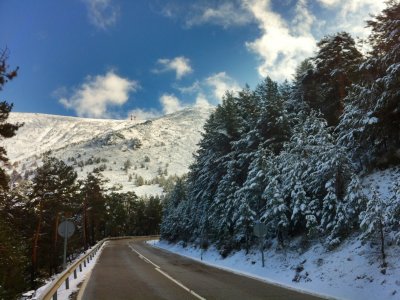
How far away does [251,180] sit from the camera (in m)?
26.7

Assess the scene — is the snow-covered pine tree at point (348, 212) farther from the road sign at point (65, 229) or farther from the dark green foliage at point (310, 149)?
the road sign at point (65, 229)

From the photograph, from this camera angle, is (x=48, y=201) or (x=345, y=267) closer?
(x=345, y=267)

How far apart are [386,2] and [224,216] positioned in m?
19.0

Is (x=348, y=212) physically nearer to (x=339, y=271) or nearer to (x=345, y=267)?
(x=345, y=267)

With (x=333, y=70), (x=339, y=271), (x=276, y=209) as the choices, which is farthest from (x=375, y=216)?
(x=333, y=70)

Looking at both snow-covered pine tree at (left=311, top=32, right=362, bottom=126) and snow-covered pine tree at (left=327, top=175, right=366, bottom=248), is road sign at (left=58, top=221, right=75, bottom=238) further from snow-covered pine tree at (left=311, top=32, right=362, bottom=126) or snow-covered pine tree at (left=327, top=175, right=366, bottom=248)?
snow-covered pine tree at (left=311, top=32, right=362, bottom=126)

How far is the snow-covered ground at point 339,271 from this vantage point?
492 inches

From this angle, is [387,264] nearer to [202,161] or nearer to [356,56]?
[356,56]

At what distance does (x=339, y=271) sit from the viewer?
50.4ft

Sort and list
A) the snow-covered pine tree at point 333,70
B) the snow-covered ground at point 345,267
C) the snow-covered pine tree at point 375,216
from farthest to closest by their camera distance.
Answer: the snow-covered pine tree at point 333,70
the snow-covered pine tree at point 375,216
the snow-covered ground at point 345,267

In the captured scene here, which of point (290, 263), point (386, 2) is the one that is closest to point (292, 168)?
point (290, 263)

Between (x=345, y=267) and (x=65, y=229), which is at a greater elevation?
(x=65, y=229)

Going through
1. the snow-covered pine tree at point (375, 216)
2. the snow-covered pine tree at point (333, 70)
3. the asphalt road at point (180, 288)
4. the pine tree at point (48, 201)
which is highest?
A: the snow-covered pine tree at point (333, 70)

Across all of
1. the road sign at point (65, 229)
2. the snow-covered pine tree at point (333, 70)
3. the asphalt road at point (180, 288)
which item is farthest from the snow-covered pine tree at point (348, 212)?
the snow-covered pine tree at point (333, 70)
